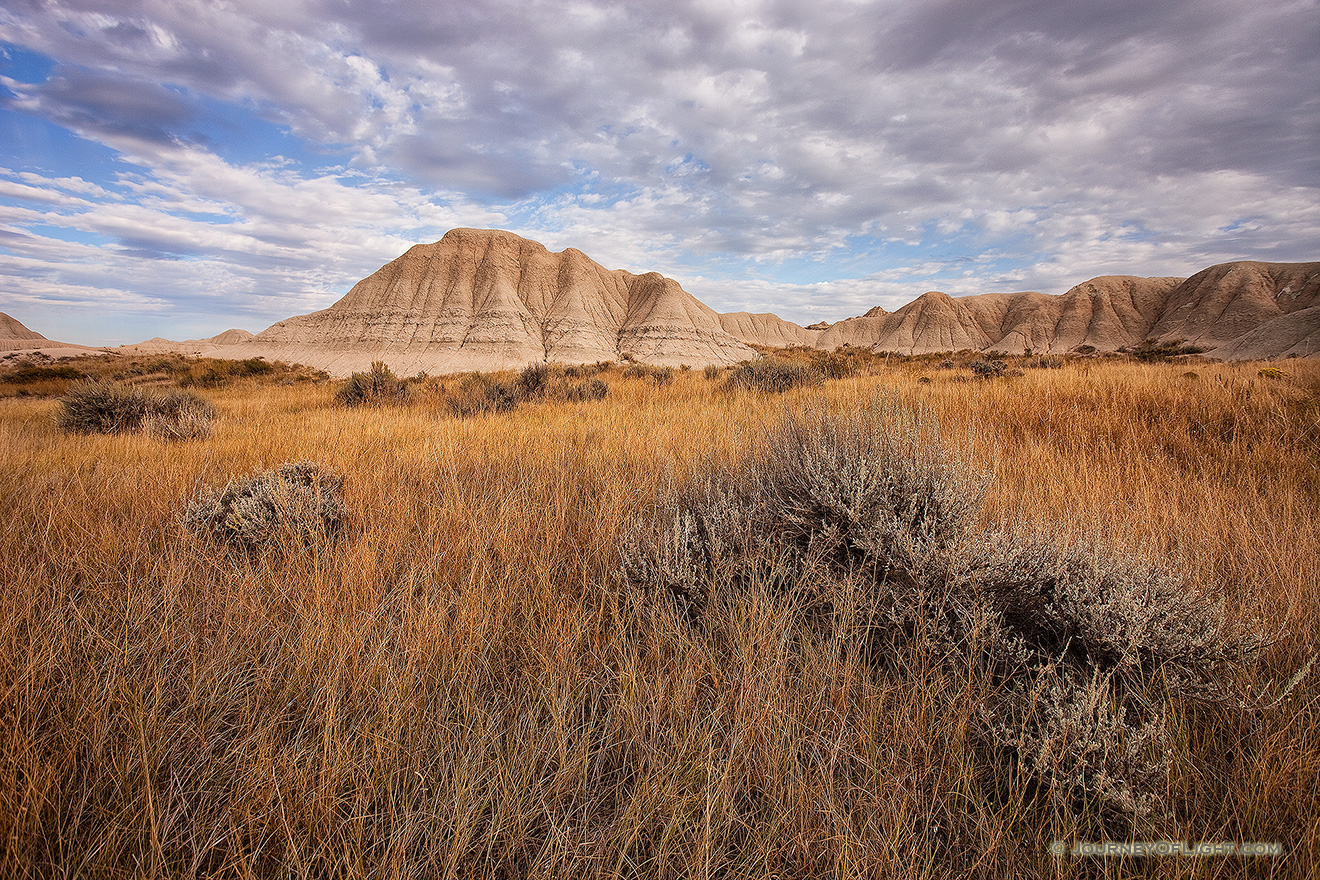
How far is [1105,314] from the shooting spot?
72250 millimetres

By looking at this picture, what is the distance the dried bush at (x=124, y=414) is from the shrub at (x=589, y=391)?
16.3 ft

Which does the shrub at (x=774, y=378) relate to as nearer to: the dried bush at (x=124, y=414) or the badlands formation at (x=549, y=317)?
the dried bush at (x=124, y=414)

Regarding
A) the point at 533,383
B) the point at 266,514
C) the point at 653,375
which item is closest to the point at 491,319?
the point at 653,375

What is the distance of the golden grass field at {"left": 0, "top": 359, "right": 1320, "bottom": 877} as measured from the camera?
3.67 feet

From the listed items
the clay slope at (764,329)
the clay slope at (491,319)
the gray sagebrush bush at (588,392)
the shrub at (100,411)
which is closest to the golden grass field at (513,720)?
the shrub at (100,411)

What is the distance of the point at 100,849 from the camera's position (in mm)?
1002

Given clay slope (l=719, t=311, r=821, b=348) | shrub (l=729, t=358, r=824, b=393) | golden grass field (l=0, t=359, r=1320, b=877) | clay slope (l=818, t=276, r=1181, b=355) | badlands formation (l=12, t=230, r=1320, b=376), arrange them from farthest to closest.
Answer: clay slope (l=719, t=311, r=821, b=348) < clay slope (l=818, t=276, r=1181, b=355) < badlands formation (l=12, t=230, r=1320, b=376) < shrub (l=729, t=358, r=824, b=393) < golden grass field (l=0, t=359, r=1320, b=877)

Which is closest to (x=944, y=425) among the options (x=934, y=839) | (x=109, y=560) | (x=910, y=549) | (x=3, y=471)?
(x=910, y=549)

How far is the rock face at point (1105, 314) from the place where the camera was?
187 feet

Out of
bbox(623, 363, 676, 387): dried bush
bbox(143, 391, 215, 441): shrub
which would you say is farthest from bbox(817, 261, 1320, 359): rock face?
bbox(143, 391, 215, 441): shrub

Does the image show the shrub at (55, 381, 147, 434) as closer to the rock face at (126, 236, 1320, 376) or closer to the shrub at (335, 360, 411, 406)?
the shrub at (335, 360, 411, 406)

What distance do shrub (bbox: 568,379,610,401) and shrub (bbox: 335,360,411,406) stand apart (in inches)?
121

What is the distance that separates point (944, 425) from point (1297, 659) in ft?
11.4

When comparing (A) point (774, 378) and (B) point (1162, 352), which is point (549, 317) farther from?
(B) point (1162, 352)
